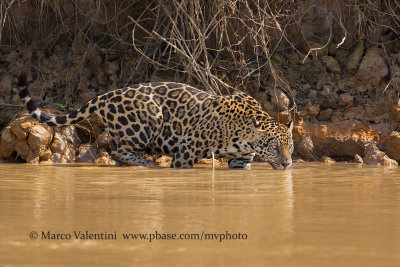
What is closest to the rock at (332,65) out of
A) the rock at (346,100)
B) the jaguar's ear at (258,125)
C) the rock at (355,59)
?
the rock at (355,59)

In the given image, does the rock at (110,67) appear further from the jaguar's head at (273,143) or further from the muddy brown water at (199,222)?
the muddy brown water at (199,222)

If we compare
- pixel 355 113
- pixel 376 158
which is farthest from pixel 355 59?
pixel 376 158

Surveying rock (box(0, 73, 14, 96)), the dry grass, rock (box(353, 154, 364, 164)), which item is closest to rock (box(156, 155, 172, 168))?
the dry grass

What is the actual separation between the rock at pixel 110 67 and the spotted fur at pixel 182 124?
1.68 m

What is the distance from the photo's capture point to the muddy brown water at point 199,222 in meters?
2.47

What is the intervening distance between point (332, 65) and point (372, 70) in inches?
20.7

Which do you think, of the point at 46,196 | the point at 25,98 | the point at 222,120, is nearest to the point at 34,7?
the point at 25,98

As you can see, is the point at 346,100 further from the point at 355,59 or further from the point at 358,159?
the point at 358,159

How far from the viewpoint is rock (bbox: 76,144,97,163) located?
315 inches

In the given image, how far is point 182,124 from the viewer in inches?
289

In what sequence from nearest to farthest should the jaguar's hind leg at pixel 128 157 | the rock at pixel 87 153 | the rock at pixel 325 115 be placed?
the jaguar's hind leg at pixel 128 157 < the rock at pixel 87 153 < the rock at pixel 325 115

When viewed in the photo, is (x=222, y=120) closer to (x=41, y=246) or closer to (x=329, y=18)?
(x=329, y=18)

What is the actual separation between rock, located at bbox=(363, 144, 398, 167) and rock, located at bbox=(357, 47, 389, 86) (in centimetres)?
132

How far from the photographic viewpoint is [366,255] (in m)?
2.49
